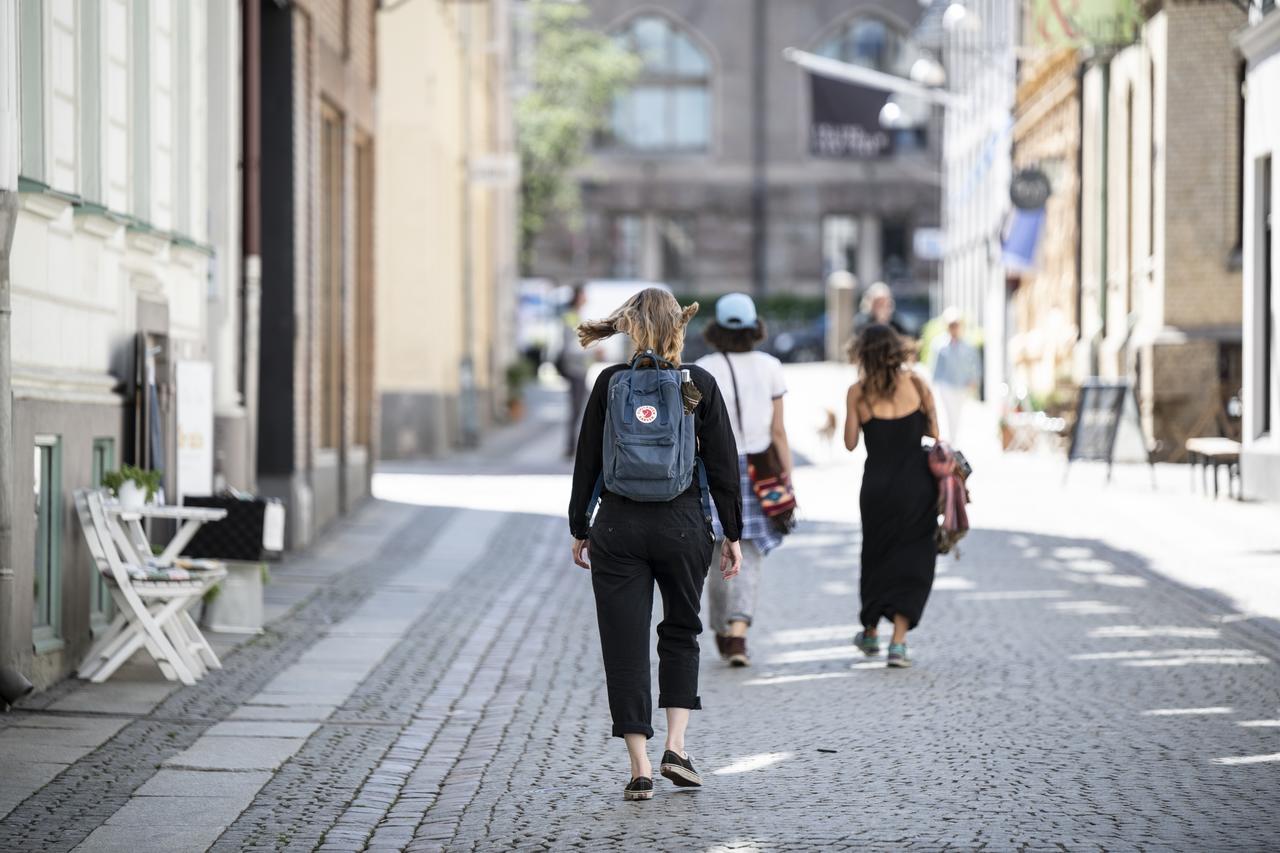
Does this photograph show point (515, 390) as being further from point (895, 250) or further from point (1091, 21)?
point (895, 250)

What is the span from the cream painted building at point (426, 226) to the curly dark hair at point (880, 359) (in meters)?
14.1

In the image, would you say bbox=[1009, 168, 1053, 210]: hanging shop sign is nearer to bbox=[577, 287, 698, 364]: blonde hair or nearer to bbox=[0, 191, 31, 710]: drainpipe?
bbox=[0, 191, 31, 710]: drainpipe

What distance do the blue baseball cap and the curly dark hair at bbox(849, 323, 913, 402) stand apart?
52 cm

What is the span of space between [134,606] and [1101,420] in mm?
13763

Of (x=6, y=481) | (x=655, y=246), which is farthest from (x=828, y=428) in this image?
(x=655, y=246)

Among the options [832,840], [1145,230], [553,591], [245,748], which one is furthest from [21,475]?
[1145,230]

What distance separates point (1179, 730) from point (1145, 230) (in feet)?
59.4

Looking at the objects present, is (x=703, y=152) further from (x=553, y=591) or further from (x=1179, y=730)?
(x=1179, y=730)

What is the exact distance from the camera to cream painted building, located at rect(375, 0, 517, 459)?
26.1 metres

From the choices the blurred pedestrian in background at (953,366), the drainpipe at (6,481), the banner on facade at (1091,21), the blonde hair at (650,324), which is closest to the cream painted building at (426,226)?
the blurred pedestrian in background at (953,366)

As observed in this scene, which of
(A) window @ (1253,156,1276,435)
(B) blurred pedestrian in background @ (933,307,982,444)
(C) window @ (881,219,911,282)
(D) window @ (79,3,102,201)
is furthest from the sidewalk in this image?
(C) window @ (881,219,911,282)

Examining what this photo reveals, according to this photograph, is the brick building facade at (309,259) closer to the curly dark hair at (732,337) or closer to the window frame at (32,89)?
the curly dark hair at (732,337)

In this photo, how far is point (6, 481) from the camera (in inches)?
336

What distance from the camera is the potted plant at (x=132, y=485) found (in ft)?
33.1
